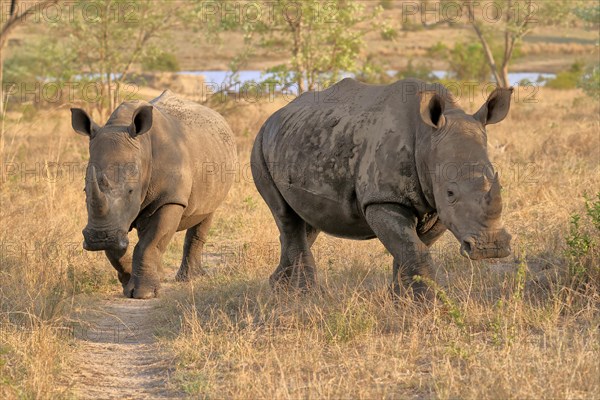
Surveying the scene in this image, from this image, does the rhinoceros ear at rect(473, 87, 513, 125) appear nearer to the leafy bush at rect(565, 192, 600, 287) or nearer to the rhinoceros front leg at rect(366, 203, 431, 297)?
the rhinoceros front leg at rect(366, 203, 431, 297)

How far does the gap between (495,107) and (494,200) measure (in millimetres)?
942

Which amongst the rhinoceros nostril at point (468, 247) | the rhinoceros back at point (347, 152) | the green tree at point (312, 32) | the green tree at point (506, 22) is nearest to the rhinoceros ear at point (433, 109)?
the rhinoceros back at point (347, 152)

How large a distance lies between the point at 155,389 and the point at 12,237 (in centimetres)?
478

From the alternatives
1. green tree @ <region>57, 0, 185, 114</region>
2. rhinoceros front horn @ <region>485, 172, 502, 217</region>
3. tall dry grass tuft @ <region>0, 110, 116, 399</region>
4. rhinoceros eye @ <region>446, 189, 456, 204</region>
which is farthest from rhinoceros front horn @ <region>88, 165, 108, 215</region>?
green tree @ <region>57, 0, 185, 114</region>

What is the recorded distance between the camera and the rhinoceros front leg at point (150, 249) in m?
8.98

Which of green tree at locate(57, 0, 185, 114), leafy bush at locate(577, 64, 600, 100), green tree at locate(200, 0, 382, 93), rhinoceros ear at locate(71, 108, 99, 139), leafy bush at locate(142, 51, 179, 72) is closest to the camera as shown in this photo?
rhinoceros ear at locate(71, 108, 99, 139)

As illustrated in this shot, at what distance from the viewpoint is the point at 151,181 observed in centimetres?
906

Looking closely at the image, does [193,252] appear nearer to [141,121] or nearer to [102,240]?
[141,121]

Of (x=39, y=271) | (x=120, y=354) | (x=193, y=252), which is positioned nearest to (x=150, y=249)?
(x=39, y=271)

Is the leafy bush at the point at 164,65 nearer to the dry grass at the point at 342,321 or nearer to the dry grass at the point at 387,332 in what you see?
the dry grass at the point at 342,321

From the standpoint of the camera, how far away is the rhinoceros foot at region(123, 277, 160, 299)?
8.93 metres

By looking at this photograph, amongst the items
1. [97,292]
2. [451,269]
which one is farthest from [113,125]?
[451,269]

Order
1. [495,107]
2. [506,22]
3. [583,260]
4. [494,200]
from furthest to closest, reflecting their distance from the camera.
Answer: [506,22]
[583,260]
[495,107]
[494,200]

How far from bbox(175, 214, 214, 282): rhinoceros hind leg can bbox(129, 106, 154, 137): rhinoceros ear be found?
1.80 metres
